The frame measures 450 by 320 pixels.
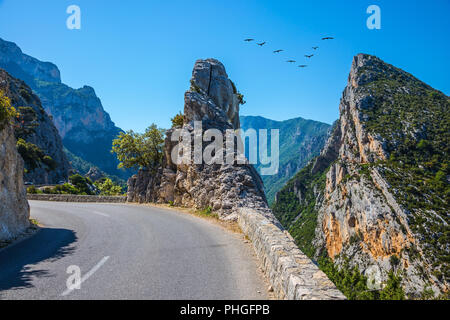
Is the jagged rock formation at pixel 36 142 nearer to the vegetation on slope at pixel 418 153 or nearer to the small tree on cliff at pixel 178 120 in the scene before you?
the small tree on cliff at pixel 178 120

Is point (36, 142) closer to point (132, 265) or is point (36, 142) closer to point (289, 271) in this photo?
point (132, 265)

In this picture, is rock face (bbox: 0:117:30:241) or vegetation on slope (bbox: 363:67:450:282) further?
vegetation on slope (bbox: 363:67:450:282)

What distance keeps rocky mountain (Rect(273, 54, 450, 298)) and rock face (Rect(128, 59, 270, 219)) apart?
1950 centimetres

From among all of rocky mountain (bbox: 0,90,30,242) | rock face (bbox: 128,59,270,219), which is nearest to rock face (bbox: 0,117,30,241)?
rocky mountain (bbox: 0,90,30,242)

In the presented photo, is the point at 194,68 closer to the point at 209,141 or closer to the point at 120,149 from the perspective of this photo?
the point at 120,149

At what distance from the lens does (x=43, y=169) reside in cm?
6506

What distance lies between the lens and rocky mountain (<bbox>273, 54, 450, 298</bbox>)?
43375 mm

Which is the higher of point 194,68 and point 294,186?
point 194,68

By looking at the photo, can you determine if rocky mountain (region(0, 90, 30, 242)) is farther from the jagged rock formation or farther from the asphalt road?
the jagged rock formation

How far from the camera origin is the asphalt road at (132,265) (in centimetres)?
526

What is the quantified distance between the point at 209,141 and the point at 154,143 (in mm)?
12109

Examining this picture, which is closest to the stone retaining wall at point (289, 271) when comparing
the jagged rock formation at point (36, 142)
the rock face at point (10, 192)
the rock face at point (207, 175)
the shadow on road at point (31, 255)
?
the shadow on road at point (31, 255)
